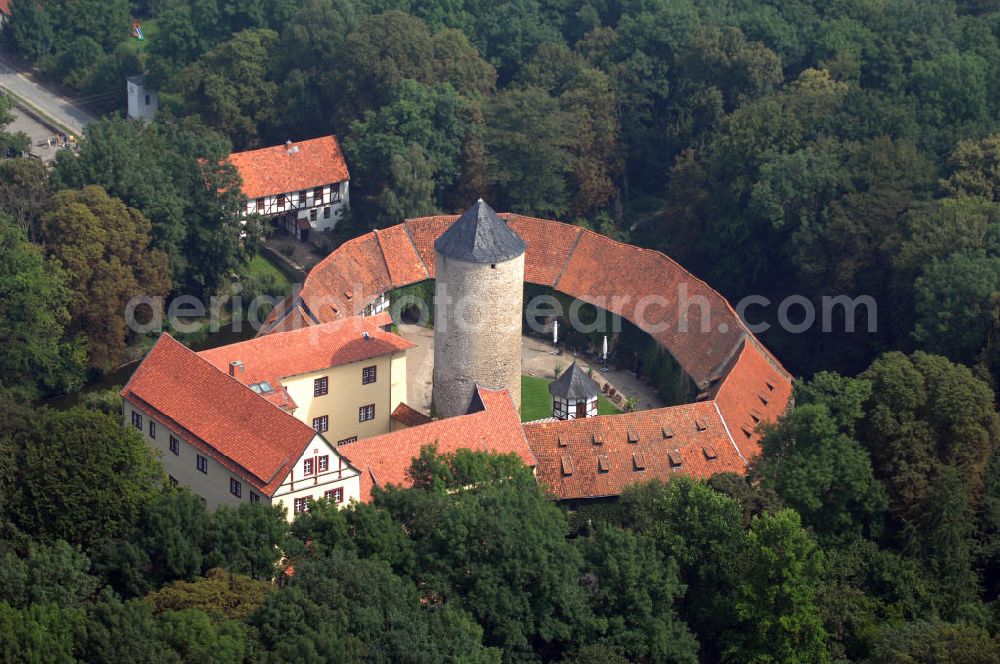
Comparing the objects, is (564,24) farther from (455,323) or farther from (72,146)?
(455,323)

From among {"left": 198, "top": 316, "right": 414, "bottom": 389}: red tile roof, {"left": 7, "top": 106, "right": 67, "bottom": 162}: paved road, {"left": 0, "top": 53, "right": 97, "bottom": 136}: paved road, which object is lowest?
{"left": 198, "top": 316, "right": 414, "bottom": 389}: red tile roof

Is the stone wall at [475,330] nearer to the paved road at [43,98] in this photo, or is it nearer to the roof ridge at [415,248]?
the roof ridge at [415,248]

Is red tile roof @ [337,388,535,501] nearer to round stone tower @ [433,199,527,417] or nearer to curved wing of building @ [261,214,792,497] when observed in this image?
curved wing of building @ [261,214,792,497]

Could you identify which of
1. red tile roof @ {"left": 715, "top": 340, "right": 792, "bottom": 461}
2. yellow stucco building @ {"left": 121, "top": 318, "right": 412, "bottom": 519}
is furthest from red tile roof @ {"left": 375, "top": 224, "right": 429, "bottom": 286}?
red tile roof @ {"left": 715, "top": 340, "right": 792, "bottom": 461}

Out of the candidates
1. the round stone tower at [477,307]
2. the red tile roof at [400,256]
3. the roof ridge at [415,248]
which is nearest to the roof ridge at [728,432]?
the round stone tower at [477,307]

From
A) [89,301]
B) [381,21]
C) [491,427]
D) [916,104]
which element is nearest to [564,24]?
[381,21]

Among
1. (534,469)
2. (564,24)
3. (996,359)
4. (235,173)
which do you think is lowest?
(534,469)
